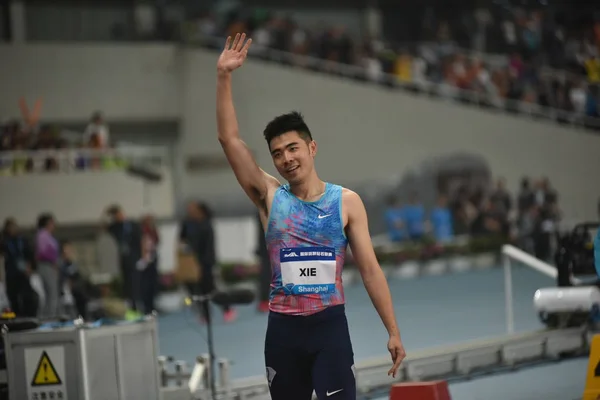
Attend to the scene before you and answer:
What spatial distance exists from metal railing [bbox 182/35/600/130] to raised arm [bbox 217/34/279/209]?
23.8 meters

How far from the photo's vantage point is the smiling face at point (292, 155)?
581 centimetres

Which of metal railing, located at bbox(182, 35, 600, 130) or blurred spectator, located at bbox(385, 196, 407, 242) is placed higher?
metal railing, located at bbox(182, 35, 600, 130)

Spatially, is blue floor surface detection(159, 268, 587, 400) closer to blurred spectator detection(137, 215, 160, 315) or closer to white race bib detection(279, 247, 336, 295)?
blurred spectator detection(137, 215, 160, 315)

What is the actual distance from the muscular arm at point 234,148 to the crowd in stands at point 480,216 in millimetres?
19707

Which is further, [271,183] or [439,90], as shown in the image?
[439,90]

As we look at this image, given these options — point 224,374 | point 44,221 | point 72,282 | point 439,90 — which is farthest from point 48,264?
point 439,90

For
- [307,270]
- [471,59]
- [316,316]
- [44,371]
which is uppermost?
[471,59]

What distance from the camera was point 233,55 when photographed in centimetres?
588

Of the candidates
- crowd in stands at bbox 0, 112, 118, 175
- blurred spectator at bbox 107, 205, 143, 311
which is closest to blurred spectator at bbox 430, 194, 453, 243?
crowd in stands at bbox 0, 112, 118, 175

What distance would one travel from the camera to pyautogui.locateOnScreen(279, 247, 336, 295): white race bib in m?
5.81

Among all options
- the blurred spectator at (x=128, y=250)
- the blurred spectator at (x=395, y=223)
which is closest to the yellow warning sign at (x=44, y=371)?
the blurred spectator at (x=128, y=250)

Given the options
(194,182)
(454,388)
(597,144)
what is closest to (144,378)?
(454,388)

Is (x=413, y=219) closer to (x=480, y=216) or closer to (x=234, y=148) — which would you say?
(x=480, y=216)

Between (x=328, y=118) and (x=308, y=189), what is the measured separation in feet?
80.7
